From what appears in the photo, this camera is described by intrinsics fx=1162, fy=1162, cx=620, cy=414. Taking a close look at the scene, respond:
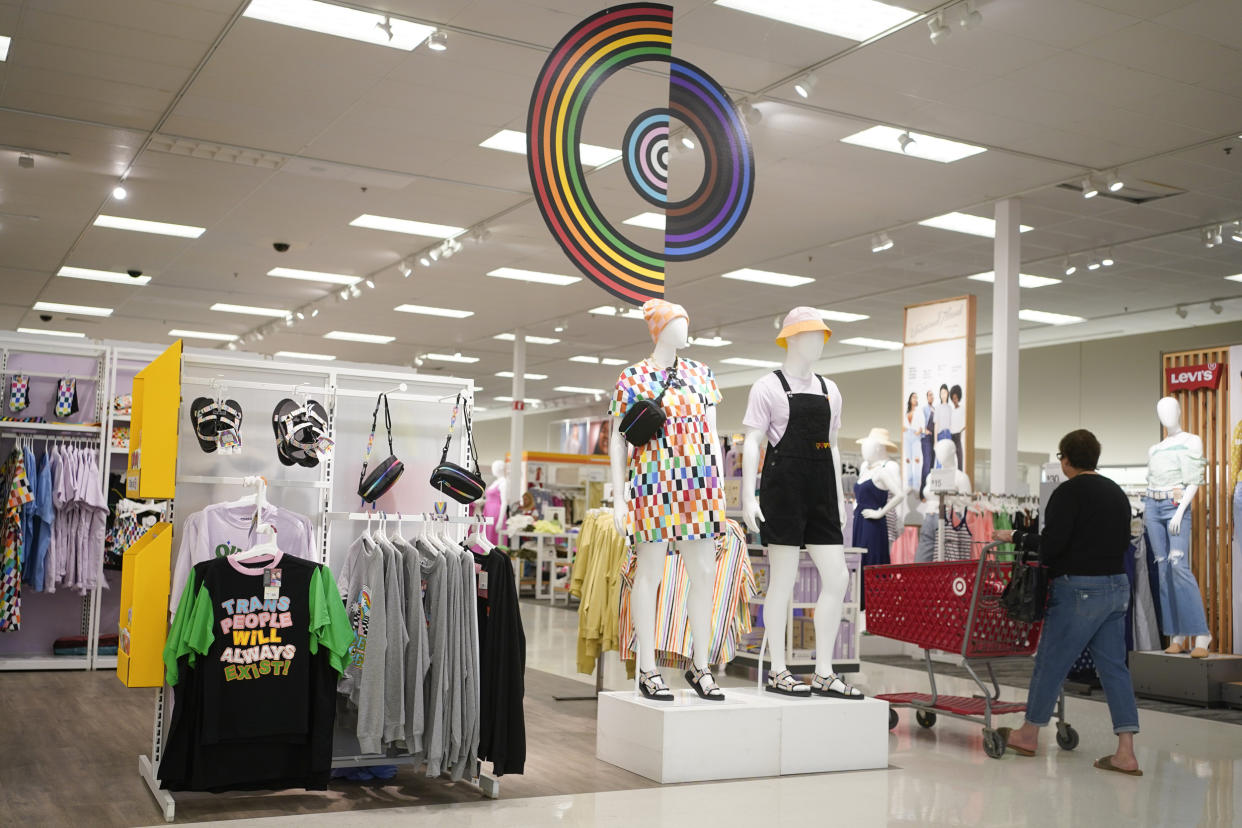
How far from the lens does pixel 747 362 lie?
20.3m

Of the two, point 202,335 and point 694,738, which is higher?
point 202,335

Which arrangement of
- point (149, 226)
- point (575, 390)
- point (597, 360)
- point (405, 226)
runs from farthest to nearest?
point (575, 390), point (597, 360), point (149, 226), point (405, 226)

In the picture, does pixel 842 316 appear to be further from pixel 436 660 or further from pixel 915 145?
pixel 436 660

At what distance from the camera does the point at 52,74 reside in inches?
305

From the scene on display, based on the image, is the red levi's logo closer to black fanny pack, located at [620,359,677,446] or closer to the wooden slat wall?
the wooden slat wall

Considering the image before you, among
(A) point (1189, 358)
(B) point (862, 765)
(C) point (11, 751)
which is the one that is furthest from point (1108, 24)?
(C) point (11, 751)

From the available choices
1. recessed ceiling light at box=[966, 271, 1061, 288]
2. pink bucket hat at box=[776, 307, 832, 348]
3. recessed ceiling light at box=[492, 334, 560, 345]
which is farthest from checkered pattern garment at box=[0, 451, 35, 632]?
recessed ceiling light at box=[492, 334, 560, 345]

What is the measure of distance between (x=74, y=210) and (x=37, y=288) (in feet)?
14.6

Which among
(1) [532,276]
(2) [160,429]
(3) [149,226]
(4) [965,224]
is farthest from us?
(1) [532,276]

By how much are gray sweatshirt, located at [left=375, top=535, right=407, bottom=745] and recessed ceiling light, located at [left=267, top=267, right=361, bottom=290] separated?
1031cm

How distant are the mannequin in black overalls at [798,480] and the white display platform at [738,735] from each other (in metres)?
0.13

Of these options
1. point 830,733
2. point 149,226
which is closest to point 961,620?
point 830,733

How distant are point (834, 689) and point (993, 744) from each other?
33.7 inches

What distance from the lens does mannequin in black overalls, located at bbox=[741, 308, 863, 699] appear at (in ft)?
15.7
